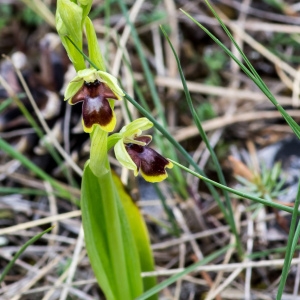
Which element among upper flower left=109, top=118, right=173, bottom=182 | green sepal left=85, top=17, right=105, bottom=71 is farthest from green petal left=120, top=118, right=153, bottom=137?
green sepal left=85, top=17, right=105, bottom=71

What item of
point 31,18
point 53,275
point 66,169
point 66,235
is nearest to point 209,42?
point 31,18

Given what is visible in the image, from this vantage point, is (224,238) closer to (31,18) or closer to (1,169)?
(1,169)

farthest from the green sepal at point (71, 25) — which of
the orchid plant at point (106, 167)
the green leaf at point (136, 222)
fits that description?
the green leaf at point (136, 222)

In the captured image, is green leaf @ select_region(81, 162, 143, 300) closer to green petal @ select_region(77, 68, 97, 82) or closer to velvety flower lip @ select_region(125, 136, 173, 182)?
velvety flower lip @ select_region(125, 136, 173, 182)

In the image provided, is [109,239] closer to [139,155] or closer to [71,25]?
[139,155]

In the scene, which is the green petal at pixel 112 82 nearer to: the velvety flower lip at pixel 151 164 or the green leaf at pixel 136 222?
the velvety flower lip at pixel 151 164
